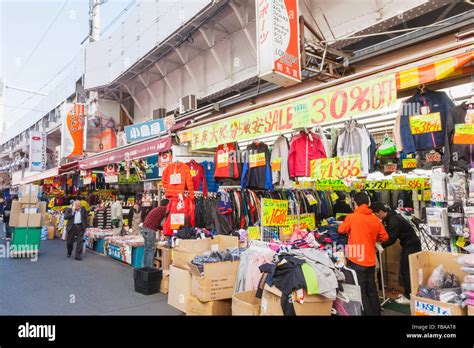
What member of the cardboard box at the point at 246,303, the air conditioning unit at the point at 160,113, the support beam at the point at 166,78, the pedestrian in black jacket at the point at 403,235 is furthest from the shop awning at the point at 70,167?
the pedestrian in black jacket at the point at 403,235

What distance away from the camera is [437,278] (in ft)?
12.5

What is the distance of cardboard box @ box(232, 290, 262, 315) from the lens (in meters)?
3.91

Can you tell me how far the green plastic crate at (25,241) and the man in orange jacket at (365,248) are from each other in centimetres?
1098

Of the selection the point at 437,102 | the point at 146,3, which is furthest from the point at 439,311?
the point at 146,3

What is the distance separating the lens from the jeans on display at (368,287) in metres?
5.04

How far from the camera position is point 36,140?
67.0 feet

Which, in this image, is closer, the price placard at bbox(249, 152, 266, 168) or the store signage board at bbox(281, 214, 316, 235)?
the price placard at bbox(249, 152, 266, 168)

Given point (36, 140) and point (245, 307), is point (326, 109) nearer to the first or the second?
point (245, 307)

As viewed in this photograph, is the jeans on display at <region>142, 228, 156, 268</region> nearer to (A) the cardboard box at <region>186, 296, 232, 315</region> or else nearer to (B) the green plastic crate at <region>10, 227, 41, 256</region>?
(A) the cardboard box at <region>186, 296, 232, 315</region>

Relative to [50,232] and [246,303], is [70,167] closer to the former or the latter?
[50,232]

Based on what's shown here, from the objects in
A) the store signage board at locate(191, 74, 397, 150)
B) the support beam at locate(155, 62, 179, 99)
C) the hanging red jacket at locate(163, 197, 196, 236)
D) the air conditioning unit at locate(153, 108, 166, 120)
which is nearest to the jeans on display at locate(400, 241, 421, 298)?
the store signage board at locate(191, 74, 397, 150)

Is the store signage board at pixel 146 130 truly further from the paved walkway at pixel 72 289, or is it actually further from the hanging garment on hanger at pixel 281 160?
the hanging garment on hanger at pixel 281 160

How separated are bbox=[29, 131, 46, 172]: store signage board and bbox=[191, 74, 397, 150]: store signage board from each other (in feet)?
58.6

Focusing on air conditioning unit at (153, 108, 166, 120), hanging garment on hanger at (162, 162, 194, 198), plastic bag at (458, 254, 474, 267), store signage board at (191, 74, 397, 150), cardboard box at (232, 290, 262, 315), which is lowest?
cardboard box at (232, 290, 262, 315)
